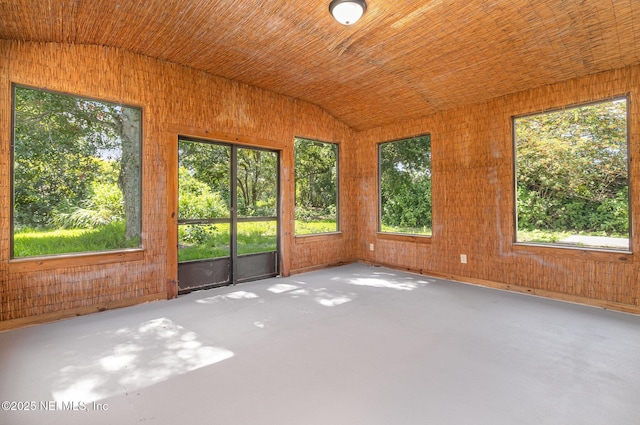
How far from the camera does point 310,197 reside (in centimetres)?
531

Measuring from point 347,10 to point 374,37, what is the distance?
0.63 m

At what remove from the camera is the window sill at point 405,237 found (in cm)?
498

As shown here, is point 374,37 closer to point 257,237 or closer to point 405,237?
point 257,237

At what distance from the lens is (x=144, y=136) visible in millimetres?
3613

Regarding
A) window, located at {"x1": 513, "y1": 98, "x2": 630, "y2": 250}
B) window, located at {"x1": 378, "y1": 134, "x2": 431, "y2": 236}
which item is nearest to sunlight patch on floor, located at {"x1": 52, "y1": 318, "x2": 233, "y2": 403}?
window, located at {"x1": 378, "y1": 134, "x2": 431, "y2": 236}

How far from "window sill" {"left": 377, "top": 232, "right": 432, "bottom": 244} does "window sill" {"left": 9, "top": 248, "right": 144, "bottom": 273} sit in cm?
370

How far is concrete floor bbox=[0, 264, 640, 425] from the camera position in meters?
1.68

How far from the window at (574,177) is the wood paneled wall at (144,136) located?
318 cm

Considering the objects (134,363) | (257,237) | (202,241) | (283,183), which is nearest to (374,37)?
(283,183)

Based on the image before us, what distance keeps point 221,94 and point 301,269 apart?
9.22 feet

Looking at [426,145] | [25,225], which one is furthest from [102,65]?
[426,145]

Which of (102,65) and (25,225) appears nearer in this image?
(25,225)

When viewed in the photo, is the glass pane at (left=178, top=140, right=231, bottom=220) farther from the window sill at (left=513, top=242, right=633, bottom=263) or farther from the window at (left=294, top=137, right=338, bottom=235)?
the window sill at (left=513, top=242, right=633, bottom=263)

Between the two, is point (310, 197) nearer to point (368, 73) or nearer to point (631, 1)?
point (368, 73)
